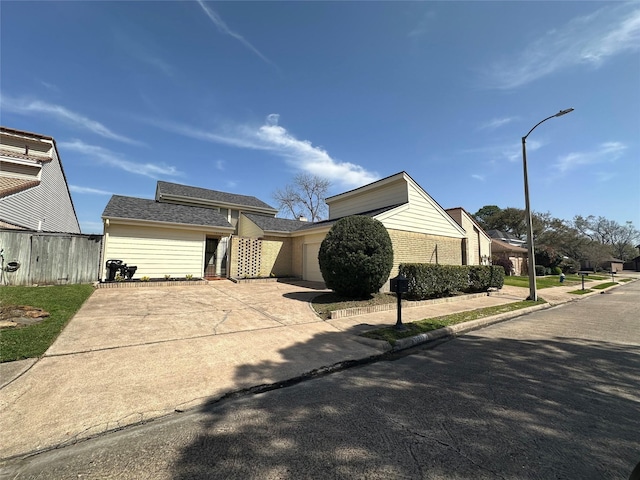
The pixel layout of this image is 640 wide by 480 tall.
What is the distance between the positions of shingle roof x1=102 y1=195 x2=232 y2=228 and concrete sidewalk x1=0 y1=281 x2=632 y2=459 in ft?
16.9

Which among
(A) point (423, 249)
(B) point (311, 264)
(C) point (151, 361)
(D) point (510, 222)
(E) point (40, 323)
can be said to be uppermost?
(D) point (510, 222)

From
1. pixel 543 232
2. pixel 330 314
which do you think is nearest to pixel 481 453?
pixel 330 314

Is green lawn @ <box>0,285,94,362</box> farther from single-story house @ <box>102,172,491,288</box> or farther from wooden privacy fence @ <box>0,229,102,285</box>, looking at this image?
single-story house @ <box>102,172,491,288</box>

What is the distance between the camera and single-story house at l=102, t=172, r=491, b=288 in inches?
507

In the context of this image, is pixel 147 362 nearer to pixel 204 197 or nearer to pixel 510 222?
pixel 204 197

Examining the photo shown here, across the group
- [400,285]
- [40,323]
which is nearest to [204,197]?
[40,323]

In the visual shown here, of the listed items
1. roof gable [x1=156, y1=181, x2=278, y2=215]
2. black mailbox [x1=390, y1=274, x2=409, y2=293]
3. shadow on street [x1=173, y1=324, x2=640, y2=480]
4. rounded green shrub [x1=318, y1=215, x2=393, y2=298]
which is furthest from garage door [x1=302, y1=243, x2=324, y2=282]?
shadow on street [x1=173, y1=324, x2=640, y2=480]

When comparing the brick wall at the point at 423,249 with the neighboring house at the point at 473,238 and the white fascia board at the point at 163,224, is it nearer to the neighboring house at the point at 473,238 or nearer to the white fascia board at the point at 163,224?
the neighboring house at the point at 473,238

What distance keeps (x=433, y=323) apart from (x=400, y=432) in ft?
16.7

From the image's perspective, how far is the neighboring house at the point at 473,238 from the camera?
64.2ft

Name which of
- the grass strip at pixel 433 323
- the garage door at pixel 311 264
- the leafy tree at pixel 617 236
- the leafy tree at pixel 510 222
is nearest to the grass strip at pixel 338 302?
the grass strip at pixel 433 323

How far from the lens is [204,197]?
2083 centimetres

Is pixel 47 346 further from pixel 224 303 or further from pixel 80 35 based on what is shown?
pixel 80 35

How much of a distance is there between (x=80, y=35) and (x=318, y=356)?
10942mm
